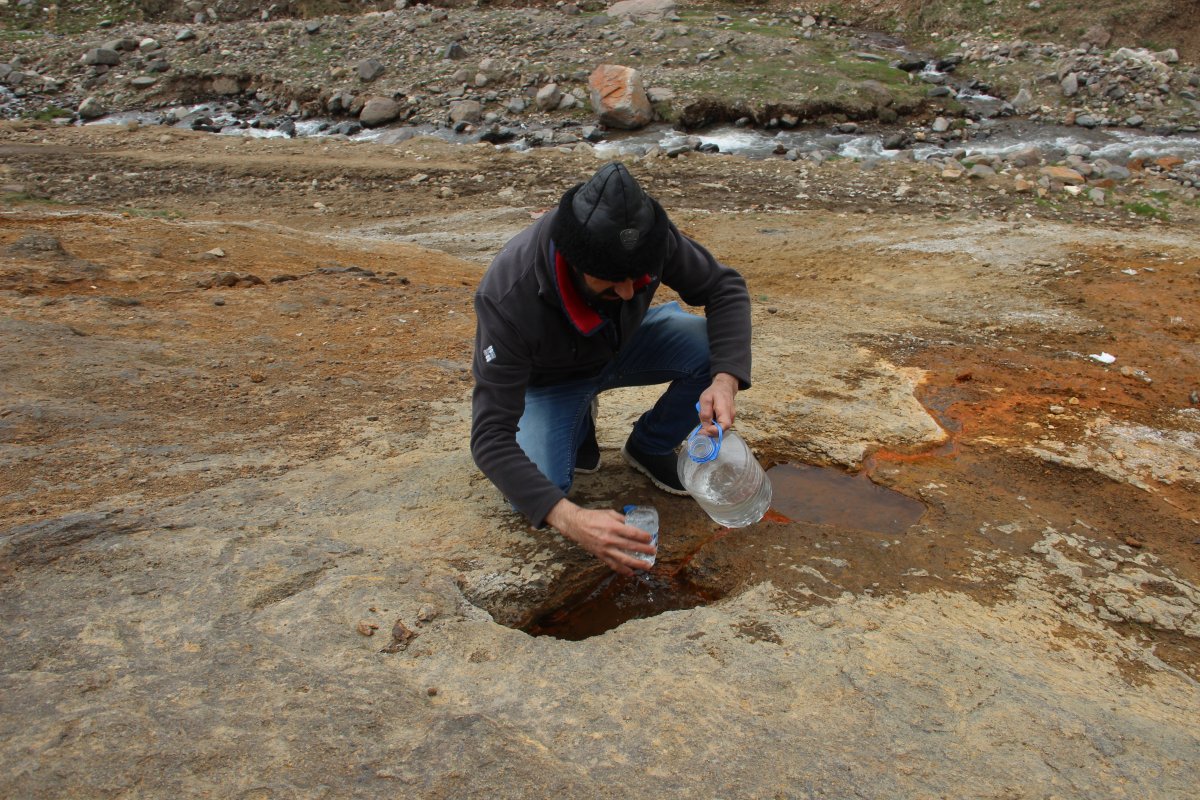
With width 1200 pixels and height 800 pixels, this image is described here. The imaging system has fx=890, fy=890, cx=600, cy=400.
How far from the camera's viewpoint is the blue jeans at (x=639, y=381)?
3105 mm

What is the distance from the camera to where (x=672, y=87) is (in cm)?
1216

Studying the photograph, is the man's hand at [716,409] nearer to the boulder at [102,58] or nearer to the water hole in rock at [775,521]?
the water hole in rock at [775,521]

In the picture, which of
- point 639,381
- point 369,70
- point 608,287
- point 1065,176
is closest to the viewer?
point 608,287

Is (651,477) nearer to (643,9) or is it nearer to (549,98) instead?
(549,98)

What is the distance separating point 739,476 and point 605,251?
121cm

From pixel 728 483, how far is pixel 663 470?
249 mm

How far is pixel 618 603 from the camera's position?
2.88 m

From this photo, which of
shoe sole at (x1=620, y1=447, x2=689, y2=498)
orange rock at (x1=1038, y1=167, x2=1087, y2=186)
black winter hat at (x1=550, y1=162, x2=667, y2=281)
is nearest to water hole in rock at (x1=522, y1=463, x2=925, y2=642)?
shoe sole at (x1=620, y1=447, x2=689, y2=498)

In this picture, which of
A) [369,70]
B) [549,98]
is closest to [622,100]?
[549,98]

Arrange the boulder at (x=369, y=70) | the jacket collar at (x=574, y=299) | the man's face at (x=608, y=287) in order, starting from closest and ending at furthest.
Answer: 1. the man's face at (x=608, y=287)
2. the jacket collar at (x=574, y=299)
3. the boulder at (x=369, y=70)

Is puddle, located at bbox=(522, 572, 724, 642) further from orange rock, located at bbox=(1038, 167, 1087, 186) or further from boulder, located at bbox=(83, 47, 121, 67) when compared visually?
boulder, located at bbox=(83, 47, 121, 67)

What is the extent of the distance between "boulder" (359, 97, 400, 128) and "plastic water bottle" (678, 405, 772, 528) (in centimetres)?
1086

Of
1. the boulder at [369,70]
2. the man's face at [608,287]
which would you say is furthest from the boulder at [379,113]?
the man's face at [608,287]

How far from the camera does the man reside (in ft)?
7.69
